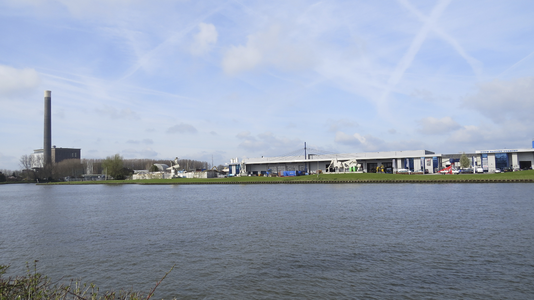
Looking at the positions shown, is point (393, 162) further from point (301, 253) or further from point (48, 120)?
point (48, 120)

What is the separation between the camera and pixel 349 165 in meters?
115

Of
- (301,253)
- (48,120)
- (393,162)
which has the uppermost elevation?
(48,120)

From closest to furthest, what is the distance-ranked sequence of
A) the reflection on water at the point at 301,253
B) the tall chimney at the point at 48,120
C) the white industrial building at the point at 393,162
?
the reflection on water at the point at 301,253 → the white industrial building at the point at 393,162 → the tall chimney at the point at 48,120

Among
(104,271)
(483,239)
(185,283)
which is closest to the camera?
(185,283)

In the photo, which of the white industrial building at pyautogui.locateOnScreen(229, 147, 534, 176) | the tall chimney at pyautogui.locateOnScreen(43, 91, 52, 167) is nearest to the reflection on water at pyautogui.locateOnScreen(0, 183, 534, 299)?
the white industrial building at pyautogui.locateOnScreen(229, 147, 534, 176)

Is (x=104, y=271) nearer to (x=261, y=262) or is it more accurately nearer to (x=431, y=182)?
(x=261, y=262)

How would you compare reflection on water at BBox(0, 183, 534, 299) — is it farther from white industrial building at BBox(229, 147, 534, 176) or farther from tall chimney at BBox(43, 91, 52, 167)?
tall chimney at BBox(43, 91, 52, 167)

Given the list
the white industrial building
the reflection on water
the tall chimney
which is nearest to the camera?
the reflection on water

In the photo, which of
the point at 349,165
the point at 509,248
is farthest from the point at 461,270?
the point at 349,165

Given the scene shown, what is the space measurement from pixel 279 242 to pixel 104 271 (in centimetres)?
939

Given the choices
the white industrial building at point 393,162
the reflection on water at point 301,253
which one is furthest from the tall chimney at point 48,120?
the reflection on water at point 301,253

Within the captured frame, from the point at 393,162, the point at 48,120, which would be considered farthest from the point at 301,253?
the point at 48,120

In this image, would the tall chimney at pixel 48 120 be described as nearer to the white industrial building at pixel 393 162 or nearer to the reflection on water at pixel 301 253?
the white industrial building at pixel 393 162

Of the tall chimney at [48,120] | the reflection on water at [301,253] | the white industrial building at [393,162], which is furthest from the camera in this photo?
the tall chimney at [48,120]
